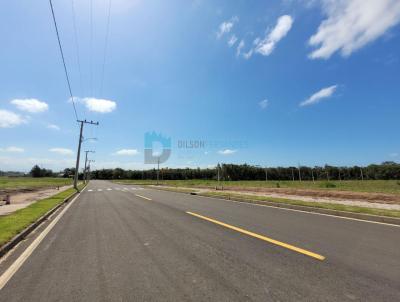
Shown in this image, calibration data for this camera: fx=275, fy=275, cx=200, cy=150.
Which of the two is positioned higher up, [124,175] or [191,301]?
[124,175]

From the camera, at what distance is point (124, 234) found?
7598 millimetres

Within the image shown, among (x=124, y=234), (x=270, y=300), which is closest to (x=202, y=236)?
(x=124, y=234)

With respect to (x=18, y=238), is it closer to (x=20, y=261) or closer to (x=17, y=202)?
(x=20, y=261)

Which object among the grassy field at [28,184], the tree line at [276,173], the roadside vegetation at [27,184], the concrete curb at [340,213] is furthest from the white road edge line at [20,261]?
the tree line at [276,173]

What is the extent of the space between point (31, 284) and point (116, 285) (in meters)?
1.36

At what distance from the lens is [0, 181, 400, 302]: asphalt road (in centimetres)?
375

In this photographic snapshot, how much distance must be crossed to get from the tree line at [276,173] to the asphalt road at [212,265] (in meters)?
69.7

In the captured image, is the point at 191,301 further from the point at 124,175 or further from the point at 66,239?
the point at 124,175

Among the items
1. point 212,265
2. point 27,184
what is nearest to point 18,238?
point 212,265

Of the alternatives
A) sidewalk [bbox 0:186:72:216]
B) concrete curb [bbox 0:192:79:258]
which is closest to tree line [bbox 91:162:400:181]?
sidewalk [bbox 0:186:72:216]

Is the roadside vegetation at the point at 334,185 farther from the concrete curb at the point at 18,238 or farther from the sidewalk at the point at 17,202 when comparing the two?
the sidewalk at the point at 17,202

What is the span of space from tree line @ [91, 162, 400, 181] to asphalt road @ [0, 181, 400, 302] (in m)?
69.7

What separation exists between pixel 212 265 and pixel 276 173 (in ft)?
403

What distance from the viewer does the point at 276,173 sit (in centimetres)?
12275
